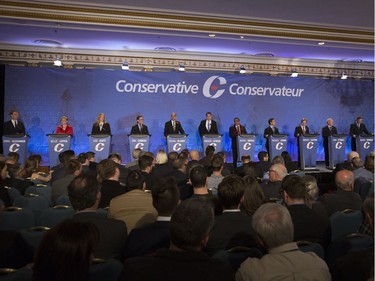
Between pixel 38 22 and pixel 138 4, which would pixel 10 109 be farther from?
pixel 138 4

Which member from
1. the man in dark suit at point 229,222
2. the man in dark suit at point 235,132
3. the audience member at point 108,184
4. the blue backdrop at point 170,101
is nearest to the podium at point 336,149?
the blue backdrop at point 170,101

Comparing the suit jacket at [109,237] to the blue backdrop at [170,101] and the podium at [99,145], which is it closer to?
the podium at [99,145]

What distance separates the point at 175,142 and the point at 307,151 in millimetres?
3142

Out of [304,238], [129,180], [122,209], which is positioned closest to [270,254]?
[304,238]

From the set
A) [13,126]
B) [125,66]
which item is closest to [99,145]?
[13,126]

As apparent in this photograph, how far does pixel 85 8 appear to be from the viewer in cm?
639

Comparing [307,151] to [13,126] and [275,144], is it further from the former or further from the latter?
[13,126]

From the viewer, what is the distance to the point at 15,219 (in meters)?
2.53

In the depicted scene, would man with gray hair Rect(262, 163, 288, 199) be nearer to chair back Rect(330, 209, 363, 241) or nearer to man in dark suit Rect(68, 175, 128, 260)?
chair back Rect(330, 209, 363, 241)

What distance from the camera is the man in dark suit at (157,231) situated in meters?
2.03

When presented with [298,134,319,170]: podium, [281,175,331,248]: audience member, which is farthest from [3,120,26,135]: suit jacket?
[281,175,331,248]: audience member

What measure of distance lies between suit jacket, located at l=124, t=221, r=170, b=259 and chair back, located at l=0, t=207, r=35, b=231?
958 millimetres

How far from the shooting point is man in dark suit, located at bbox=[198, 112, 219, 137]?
9.03m

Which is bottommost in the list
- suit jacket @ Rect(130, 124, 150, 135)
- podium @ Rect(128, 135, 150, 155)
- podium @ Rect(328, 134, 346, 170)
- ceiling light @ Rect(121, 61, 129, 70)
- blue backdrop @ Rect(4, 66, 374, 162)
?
podium @ Rect(328, 134, 346, 170)
